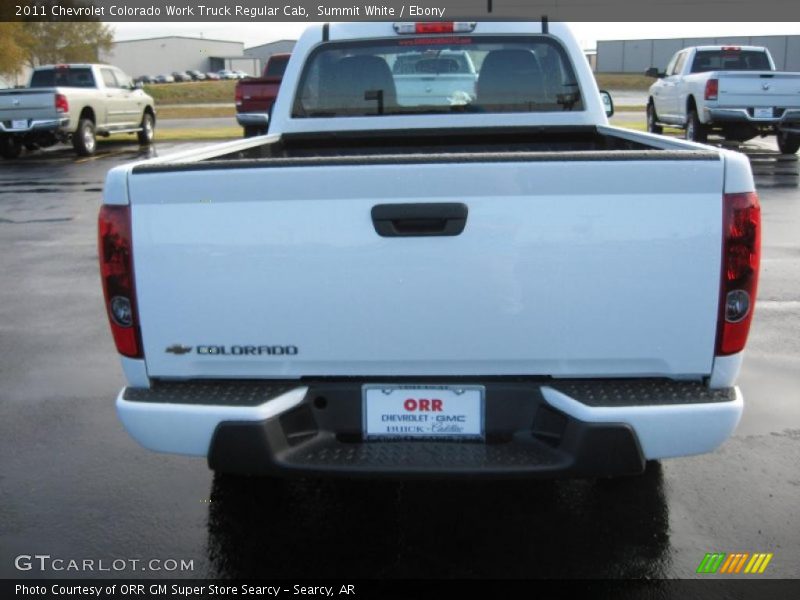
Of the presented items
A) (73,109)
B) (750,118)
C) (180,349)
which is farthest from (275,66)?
(180,349)

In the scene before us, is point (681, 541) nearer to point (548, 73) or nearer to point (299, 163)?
point (299, 163)

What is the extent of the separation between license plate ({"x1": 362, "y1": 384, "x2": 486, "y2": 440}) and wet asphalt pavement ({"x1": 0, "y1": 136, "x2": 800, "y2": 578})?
1.90 ft

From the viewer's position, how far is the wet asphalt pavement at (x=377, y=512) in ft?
10.3

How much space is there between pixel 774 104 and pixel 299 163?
583 inches

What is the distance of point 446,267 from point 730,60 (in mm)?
17656

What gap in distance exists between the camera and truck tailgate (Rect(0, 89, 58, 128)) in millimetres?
17406

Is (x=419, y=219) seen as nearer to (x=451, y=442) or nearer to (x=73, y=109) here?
(x=451, y=442)

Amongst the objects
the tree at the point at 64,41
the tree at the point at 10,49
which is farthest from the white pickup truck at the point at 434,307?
the tree at the point at 64,41

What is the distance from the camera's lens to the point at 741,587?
2.97 metres

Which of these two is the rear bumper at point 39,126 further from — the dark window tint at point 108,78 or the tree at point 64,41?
the tree at point 64,41

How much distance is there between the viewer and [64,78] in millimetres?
19781

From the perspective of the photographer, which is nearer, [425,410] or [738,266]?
[738,266]

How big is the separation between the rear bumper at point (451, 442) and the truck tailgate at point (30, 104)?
1633 centimetres

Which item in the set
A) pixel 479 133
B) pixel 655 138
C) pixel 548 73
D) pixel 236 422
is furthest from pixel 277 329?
pixel 548 73
